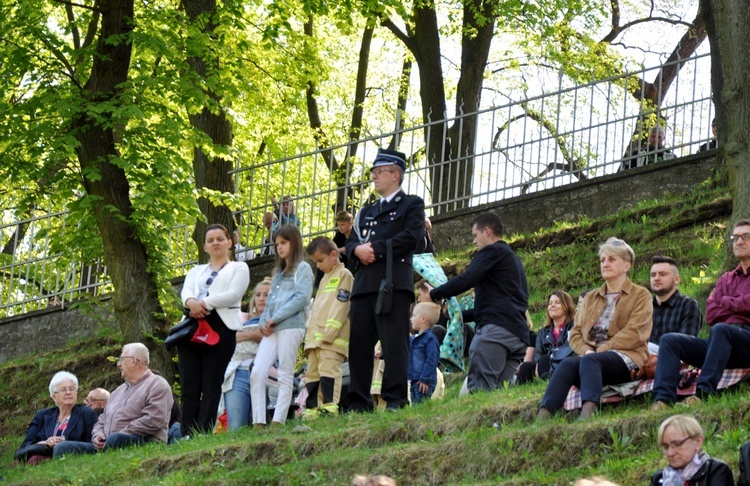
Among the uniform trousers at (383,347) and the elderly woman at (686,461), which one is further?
the uniform trousers at (383,347)

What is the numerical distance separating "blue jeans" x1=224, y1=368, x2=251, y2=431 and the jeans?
36 centimetres

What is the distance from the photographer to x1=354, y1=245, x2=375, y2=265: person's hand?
1144 centimetres

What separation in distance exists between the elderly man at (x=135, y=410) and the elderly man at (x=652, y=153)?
300 inches

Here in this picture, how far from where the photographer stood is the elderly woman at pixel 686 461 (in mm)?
7906

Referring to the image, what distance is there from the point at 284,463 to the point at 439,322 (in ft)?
13.5

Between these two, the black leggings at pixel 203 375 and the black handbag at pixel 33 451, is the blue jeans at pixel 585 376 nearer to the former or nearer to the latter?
the black leggings at pixel 203 375

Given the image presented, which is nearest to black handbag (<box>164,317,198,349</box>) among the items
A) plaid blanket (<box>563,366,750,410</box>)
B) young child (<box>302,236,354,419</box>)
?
young child (<box>302,236,354,419</box>)

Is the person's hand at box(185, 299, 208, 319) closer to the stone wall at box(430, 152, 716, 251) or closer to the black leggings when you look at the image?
the black leggings

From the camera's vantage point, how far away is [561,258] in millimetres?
16797

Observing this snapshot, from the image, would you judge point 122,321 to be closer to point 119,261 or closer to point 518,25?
point 119,261

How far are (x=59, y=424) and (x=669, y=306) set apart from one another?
6300 millimetres

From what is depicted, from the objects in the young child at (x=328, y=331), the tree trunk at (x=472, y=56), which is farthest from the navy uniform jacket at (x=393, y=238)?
the tree trunk at (x=472, y=56)

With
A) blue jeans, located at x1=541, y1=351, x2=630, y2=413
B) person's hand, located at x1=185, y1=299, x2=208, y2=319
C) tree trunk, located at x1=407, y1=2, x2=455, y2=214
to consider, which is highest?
tree trunk, located at x1=407, y1=2, x2=455, y2=214

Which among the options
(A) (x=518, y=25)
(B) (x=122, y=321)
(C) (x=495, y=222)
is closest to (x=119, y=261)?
(B) (x=122, y=321)
